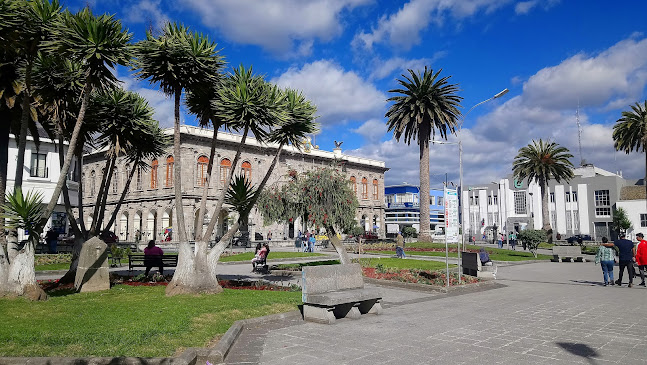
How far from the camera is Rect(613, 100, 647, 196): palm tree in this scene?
4109 cm

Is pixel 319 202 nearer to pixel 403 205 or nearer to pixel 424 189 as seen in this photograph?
pixel 424 189

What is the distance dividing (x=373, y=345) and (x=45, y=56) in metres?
10.6

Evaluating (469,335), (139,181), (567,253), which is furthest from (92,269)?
(139,181)

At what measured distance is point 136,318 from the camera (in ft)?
27.3

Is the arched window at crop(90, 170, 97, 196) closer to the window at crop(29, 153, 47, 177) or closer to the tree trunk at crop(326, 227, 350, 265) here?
the window at crop(29, 153, 47, 177)

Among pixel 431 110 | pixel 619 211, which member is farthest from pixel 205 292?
pixel 619 211

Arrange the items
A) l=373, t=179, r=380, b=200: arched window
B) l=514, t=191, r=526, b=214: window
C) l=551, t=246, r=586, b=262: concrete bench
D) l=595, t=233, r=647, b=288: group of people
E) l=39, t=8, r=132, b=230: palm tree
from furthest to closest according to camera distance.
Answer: l=514, t=191, r=526, b=214: window
l=373, t=179, r=380, b=200: arched window
l=551, t=246, r=586, b=262: concrete bench
l=595, t=233, r=647, b=288: group of people
l=39, t=8, r=132, b=230: palm tree

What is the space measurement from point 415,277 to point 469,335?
26.7 feet

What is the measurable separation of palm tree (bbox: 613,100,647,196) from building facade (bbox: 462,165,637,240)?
68.7ft

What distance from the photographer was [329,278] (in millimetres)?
9898

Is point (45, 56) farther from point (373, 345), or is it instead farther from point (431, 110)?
point (431, 110)

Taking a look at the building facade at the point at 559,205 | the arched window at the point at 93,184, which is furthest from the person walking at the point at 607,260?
the arched window at the point at 93,184

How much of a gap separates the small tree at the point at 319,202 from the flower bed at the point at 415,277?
1.35m

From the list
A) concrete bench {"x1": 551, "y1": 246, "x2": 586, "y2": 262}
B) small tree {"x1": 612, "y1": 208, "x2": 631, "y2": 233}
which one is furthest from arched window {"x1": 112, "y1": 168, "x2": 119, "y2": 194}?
small tree {"x1": 612, "y1": 208, "x2": 631, "y2": 233}
